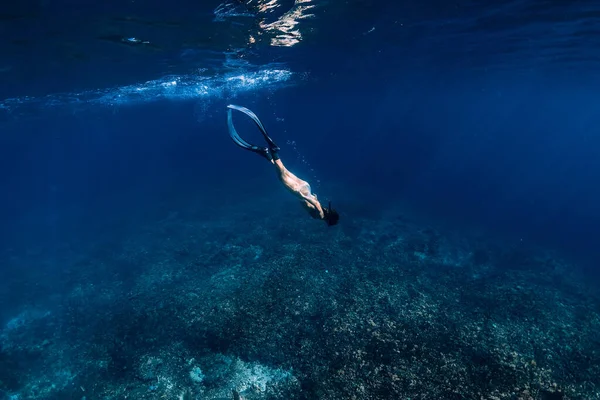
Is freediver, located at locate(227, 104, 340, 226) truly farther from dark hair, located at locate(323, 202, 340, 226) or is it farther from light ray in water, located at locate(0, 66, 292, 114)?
light ray in water, located at locate(0, 66, 292, 114)

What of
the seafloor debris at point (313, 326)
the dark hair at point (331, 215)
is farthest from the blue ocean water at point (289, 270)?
the dark hair at point (331, 215)

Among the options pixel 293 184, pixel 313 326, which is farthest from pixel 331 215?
pixel 313 326

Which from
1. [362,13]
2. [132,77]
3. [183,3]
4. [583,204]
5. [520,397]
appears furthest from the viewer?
[583,204]

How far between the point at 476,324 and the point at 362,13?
14.5 meters

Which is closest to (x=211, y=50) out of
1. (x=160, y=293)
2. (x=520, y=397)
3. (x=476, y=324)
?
(x=160, y=293)

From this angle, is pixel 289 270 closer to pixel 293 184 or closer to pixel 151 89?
pixel 293 184

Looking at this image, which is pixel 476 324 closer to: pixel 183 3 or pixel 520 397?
pixel 520 397

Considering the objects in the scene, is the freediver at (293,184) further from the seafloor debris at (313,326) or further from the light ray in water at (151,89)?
the light ray in water at (151,89)

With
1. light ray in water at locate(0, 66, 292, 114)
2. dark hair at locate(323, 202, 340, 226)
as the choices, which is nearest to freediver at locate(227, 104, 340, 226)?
dark hair at locate(323, 202, 340, 226)

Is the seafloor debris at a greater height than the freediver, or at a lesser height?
lesser

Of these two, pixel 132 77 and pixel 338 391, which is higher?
pixel 132 77

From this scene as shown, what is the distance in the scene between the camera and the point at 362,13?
49.2 ft

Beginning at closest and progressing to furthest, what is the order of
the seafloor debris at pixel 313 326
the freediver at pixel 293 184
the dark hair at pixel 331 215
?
the dark hair at pixel 331 215
the freediver at pixel 293 184
the seafloor debris at pixel 313 326

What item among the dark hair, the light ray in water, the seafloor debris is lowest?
the seafloor debris
